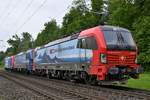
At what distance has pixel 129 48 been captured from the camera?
22.2 m

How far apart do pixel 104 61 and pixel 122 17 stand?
43329mm

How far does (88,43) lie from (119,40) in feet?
6.08

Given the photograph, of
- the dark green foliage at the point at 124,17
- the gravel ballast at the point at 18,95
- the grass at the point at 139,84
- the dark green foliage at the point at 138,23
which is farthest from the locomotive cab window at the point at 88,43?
the dark green foliage at the point at 138,23

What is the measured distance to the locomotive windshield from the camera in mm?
21984

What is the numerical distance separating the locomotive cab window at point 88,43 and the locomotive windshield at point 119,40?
0.73 meters

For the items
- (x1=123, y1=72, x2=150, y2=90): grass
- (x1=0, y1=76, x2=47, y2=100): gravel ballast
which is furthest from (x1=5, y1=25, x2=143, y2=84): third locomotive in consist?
(x1=0, y1=76, x2=47, y2=100): gravel ballast

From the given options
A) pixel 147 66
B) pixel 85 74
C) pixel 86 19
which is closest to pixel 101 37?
pixel 85 74

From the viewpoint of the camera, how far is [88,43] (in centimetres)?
2328

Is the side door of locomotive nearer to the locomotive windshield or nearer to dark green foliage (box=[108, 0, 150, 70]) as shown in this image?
the locomotive windshield

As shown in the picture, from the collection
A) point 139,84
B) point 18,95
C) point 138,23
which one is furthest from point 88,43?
point 138,23

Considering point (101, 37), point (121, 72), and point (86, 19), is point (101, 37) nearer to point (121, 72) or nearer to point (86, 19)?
point (121, 72)

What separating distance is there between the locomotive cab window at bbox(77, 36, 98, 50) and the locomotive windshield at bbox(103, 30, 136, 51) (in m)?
0.73

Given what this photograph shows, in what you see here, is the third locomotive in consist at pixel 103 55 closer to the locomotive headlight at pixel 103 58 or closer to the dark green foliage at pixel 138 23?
the locomotive headlight at pixel 103 58

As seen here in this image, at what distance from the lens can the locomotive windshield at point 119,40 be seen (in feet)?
72.1
